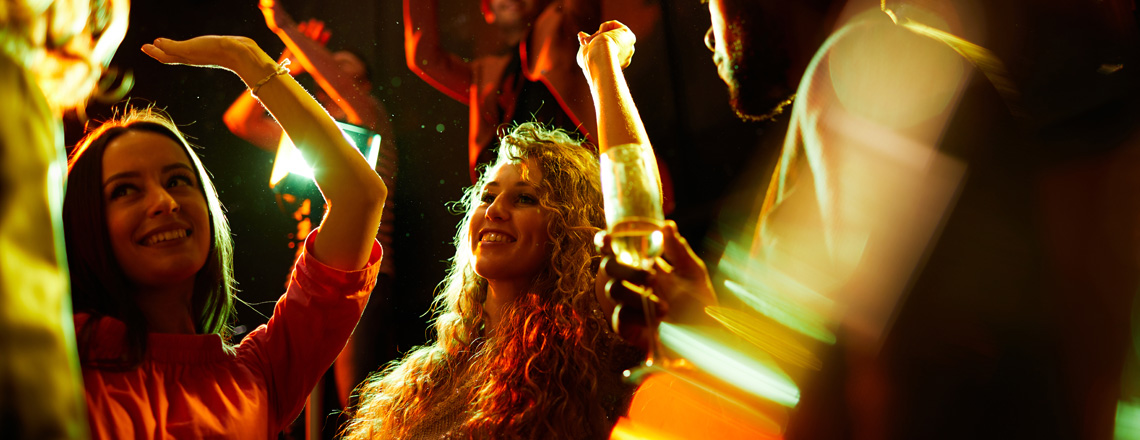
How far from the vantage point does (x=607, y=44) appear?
1.19 meters

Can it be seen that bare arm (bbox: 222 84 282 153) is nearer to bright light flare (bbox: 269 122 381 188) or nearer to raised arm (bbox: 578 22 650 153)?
bright light flare (bbox: 269 122 381 188)

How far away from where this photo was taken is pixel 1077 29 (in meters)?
1.21

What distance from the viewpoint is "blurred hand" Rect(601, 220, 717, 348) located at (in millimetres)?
987

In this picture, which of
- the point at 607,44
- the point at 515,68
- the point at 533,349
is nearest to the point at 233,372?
the point at 533,349

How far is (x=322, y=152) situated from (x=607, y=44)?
706 millimetres

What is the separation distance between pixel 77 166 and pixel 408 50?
5.66ft

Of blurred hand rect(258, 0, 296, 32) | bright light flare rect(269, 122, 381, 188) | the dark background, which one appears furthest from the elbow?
blurred hand rect(258, 0, 296, 32)

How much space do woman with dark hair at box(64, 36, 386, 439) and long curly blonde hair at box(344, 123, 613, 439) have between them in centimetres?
49

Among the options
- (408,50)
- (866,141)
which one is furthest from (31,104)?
(408,50)

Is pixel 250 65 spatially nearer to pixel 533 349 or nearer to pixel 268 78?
pixel 268 78

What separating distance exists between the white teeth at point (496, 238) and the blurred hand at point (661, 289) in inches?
39.1

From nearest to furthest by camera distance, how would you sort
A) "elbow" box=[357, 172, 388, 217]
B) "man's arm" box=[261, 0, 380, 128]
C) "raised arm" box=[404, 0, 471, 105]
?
"elbow" box=[357, 172, 388, 217], "raised arm" box=[404, 0, 471, 105], "man's arm" box=[261, 0, 380, 128]

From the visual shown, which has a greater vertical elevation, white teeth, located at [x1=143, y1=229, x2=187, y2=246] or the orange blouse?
white teeth, located at [x1=143, y1=229, x2=187, y2=246]

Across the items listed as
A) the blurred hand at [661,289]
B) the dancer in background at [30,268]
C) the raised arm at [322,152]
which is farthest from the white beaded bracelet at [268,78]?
the blurred hand at [661,289]
